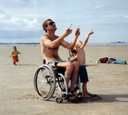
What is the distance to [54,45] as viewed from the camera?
Result: 7.15 m

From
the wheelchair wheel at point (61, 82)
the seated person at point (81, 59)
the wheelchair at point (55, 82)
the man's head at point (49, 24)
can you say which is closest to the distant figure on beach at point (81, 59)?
the seated person at point (81, 59)

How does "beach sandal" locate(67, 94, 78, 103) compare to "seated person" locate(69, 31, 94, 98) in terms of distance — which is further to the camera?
"seated person" locate(69, 31, 94, 98)

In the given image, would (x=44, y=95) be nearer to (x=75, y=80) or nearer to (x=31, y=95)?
(x=31, y=95)

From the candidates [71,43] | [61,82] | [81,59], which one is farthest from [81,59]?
[61,82]

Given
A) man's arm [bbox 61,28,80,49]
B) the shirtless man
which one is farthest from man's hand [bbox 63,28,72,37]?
man's arm [bbox 61,28,80,49]

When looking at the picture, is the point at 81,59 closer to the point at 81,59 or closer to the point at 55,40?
the point at 81,59

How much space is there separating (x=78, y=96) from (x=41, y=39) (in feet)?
4.72

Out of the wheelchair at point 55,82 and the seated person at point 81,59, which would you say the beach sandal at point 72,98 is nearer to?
the wheelchair at point 55,82

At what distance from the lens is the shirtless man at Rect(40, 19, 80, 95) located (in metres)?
6.92

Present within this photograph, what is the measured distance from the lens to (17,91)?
8438 millimetres

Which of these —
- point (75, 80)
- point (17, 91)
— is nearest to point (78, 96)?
point (75, 80)

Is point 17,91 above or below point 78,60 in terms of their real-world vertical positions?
below

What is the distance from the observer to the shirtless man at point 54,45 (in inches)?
272

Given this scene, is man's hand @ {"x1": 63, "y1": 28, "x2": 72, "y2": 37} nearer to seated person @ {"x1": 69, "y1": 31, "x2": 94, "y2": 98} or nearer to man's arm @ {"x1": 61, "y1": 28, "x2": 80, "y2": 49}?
man's arm @ {"x1": 61, "y1": 28, "x2": 80, "y2": 49}
